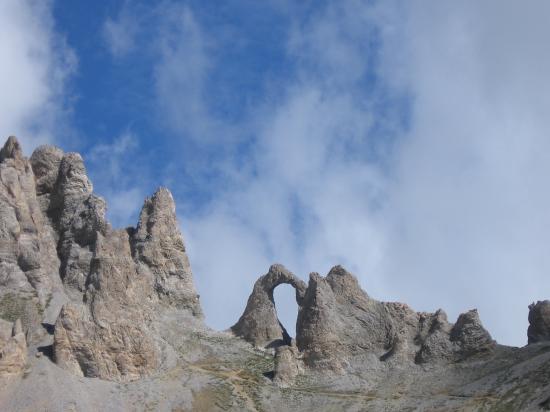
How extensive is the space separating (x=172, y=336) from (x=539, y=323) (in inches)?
1874

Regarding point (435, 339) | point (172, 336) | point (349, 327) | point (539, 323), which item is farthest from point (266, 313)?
point (539, 323)

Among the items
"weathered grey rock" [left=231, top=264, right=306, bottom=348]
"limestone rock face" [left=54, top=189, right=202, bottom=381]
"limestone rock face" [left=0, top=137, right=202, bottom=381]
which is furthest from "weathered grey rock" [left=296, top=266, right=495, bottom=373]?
"limestone rock face" [left=54, top=189, right=202, bottom=381]

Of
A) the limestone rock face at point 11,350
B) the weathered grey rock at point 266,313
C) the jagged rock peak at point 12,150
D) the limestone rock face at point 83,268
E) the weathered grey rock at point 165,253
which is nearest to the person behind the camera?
the limestone rock face at point 11,350

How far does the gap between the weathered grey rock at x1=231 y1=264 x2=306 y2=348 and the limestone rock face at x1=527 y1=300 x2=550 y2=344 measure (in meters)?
32.4

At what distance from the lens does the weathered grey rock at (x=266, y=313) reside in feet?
381

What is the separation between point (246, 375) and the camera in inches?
4117

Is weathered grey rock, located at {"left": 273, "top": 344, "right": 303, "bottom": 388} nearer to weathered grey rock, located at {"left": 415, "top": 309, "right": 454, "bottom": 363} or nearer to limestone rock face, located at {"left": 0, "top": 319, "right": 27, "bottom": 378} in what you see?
weathered grey rock, located at {"left": 415, "top": 309, "right": 454, "bottom": 363}

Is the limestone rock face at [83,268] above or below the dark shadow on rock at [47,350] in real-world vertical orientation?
above

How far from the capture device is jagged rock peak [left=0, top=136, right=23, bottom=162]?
11981 cm

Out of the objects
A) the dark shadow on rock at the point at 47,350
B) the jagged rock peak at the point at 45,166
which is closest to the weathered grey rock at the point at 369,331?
the dark shadow on rock at the point at 47,350

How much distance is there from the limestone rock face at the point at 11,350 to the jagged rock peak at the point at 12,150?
33957mm

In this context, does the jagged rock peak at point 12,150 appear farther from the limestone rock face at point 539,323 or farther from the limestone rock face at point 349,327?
the limestone rock face at point 539,323

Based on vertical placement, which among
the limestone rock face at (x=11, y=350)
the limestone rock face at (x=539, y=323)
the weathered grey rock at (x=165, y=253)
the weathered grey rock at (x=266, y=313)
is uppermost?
the weathered grey rock at (x=165, y=253)

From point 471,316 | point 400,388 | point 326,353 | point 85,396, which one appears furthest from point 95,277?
point 471,316
